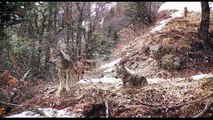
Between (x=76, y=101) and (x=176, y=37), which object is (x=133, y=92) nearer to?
(x=76, y=101)

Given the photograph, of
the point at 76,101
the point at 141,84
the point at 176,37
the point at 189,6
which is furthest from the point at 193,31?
the point at 189,6

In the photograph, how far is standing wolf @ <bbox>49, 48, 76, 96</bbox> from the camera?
32.5ft

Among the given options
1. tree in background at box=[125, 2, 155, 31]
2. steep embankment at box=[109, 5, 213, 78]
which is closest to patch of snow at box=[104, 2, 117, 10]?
tree in background at box=[125, 2, 155, 31]

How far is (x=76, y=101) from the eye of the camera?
9305mm

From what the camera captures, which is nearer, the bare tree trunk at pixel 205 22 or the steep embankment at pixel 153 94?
the steep embankment at pixel 153 94

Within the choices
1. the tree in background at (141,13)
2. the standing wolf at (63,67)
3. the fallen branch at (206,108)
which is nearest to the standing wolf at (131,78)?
the standing wolf at (63,67)

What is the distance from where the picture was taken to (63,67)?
→ 396 inches

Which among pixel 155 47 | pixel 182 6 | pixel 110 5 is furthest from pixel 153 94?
pixel 110 5

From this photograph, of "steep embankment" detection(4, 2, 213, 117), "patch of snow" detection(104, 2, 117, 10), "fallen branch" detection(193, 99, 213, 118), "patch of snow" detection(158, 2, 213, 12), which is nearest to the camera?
"fallen branch" detection(193, 99, 213, 118)

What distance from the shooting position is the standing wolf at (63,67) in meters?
9.91

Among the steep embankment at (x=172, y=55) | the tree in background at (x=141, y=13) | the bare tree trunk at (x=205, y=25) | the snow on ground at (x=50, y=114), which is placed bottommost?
the snow on ground at (x=50, y=114)

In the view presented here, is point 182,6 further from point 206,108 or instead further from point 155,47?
point 206,108

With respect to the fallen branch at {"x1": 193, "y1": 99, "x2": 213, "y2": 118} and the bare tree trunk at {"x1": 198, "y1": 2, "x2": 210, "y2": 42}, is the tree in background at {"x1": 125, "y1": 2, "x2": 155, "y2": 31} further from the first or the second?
the fallen branch at {"x1": 193, "y1": 99, "x2": 213, "y2": 118}

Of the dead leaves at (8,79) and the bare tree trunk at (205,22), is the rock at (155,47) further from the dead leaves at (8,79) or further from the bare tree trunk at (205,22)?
the dead leaves at (8,79)
